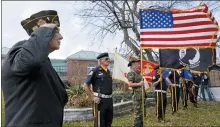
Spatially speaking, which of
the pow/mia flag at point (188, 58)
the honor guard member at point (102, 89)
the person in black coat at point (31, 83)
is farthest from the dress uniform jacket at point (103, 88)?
the person in black coat at point (31, 83)

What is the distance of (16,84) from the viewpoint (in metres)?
1.76

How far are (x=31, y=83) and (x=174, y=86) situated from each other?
8.51m

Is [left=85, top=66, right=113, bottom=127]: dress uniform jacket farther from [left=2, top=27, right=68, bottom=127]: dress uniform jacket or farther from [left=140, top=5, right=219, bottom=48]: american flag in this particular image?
[left=2, top=27, right=68, bottom=127]: dress uniform jacket

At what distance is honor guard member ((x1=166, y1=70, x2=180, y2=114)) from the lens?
31.4 ft

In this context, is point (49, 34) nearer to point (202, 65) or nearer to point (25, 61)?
point (25, 61)

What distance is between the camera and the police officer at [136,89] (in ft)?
20.8

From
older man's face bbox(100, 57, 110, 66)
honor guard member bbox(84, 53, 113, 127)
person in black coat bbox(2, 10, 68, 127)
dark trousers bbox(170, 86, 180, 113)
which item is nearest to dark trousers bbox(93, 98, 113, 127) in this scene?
honor guard member bbox(84, 53, 113, 127)

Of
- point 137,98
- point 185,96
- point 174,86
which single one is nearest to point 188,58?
point 137,98

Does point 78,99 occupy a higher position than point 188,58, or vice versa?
point 188,58

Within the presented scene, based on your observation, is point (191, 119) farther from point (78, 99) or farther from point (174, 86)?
point (78, 99)

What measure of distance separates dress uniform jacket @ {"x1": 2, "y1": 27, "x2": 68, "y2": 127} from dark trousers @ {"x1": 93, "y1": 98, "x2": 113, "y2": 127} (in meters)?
3.97

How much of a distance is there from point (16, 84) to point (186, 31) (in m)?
5.09

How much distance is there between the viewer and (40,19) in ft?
6.91

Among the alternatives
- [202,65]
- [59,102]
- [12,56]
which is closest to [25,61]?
[12,56]
